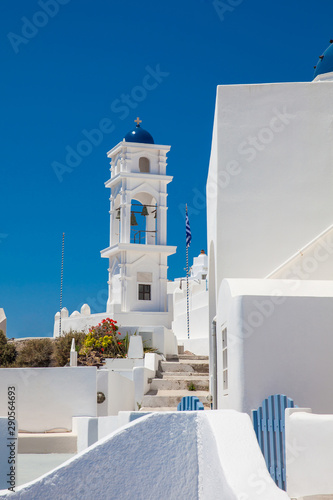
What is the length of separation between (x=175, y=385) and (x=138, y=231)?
1328 cm

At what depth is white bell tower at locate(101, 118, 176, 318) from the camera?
87.5ft

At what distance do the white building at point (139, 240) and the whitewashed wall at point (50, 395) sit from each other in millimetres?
12434

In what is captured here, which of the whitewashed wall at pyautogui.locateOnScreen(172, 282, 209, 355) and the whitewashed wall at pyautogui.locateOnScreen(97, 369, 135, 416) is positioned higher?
the whitewashed wall at pyautogui.locateOnScreen(172, 282, 209, 355)

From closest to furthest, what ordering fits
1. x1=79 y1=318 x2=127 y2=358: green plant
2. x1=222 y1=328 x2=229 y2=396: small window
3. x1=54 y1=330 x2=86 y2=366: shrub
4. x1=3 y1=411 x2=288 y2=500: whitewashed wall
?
x1=3 y1=411 x2=288 y2=500: whitewashed wall, x1=222 y1=328 x2=229 y2=396: small window, x1=54 y1=330 x2=86 y2=366: shrub, x1=79 y1=318 x2=127 y2=358: green plant

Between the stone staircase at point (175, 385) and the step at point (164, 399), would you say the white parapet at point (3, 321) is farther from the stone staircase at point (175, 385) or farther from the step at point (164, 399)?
the step at point (164, 399)

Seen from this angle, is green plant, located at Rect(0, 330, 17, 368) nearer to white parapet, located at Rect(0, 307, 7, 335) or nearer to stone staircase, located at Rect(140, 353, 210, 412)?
white parapet, located at Rect(0, 307, 7, 335)

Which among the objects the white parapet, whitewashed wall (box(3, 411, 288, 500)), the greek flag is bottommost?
whitewashed wall (box(3, 411, 288, 500))

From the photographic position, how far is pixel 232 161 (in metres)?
12.6

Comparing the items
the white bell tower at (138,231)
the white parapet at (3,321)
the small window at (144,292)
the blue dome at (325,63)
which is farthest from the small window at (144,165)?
the blue dome at (325,63)

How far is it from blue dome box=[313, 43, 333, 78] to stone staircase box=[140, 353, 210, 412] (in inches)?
373

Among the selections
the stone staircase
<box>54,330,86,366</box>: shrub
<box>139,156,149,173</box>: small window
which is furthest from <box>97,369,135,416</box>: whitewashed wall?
<box>139,156,149,173</box>: small window

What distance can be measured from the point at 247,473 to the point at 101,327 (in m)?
18.3

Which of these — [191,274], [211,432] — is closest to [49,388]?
[211,432]

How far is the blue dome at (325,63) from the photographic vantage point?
57.4ft
